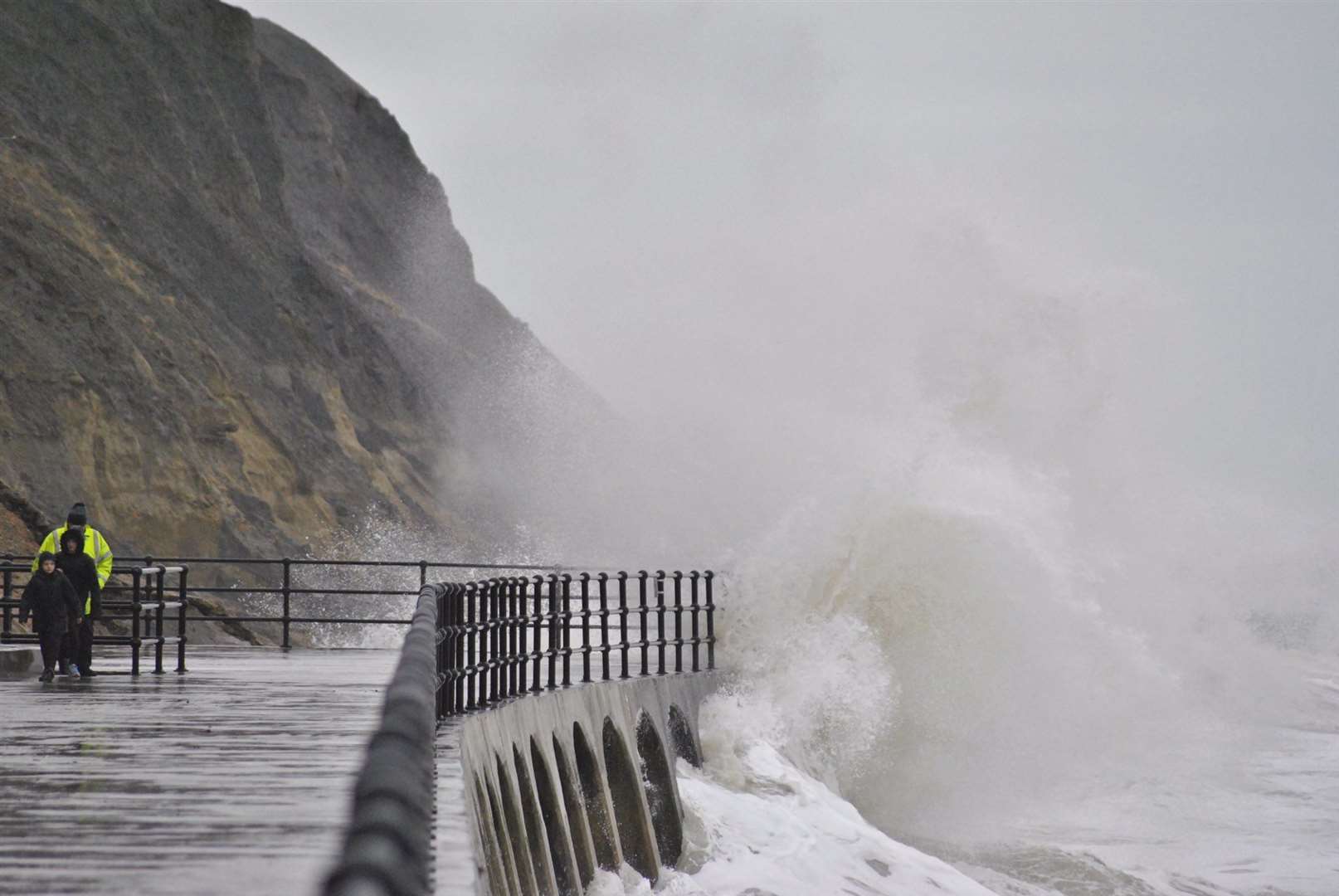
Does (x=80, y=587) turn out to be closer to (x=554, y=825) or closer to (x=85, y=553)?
(x=85, y=553)

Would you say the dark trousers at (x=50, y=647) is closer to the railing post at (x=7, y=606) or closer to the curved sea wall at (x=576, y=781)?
the railing post at (x=7, y=606)

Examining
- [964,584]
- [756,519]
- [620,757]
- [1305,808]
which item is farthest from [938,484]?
[756,519]

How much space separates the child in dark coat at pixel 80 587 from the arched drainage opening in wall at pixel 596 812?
158 inches

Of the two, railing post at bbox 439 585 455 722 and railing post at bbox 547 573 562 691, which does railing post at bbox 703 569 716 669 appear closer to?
railing post at bbox 547 573 562 691

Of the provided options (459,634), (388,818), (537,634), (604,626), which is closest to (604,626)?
(604,626)

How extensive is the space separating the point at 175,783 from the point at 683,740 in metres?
10.9

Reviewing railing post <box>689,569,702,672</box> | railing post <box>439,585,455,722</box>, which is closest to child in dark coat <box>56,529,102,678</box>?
railing post <box>439,585,455,722</box>

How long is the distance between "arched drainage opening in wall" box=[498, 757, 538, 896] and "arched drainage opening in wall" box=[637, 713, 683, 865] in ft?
15.5

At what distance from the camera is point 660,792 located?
16.0 meters

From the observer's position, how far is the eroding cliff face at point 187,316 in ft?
114

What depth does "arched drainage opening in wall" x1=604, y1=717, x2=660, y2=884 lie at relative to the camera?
14242 mm

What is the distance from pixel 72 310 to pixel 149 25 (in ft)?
48.2

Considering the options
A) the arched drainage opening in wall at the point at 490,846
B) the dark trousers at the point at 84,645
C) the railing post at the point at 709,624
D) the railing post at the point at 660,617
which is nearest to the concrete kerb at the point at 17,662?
the dark trousers at the point at 84,645

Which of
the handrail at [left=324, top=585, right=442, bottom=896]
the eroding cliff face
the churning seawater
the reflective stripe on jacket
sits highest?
the eroding cliff face
